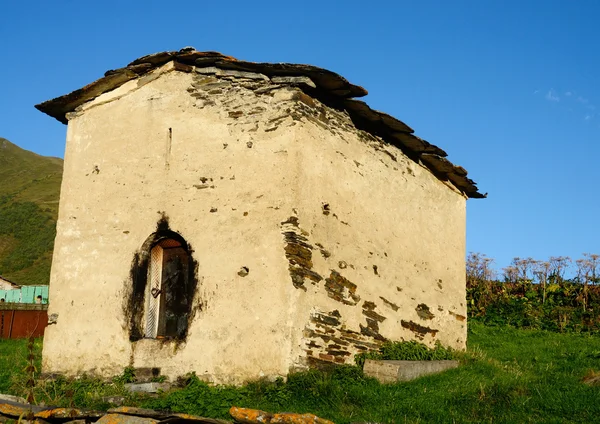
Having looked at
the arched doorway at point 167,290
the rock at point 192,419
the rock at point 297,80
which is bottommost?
the rock at point 192,419

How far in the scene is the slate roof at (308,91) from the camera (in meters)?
8.62

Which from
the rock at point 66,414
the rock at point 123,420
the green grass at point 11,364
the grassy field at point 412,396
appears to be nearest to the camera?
the rock at point 123,420

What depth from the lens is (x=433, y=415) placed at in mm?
6438

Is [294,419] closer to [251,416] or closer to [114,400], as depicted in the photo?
[251,416]

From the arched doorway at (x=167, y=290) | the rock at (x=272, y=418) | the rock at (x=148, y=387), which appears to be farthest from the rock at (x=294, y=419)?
the arched doorway at (x=167, y=290)

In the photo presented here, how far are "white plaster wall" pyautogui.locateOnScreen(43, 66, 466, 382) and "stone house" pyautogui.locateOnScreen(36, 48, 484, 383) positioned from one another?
22mm

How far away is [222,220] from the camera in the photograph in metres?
8.42

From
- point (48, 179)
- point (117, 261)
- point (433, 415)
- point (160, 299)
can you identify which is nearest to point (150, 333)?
point (160, 299)

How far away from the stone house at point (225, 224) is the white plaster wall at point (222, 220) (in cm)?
2

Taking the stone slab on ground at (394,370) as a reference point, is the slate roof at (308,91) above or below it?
above

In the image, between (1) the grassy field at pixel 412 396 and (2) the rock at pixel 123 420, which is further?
(1) the grassy field at pixel 412 396

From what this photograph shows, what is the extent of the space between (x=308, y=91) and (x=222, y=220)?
228 centimetres

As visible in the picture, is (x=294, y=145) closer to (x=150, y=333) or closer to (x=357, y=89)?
(x=357, y=89)

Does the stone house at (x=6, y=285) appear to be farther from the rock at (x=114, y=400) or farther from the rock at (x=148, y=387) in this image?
the rock at (x=114, y=400)
